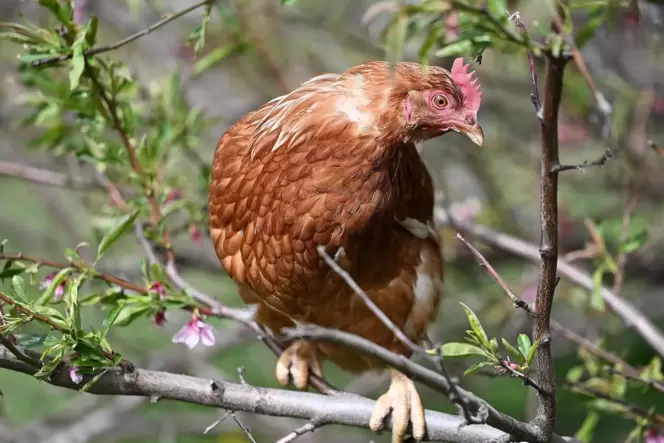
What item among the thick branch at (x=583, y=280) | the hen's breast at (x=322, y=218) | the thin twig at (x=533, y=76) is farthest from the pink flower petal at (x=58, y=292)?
the thick branch at (x=583, y=280)

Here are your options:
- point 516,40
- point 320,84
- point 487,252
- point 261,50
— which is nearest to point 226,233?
point 320,84

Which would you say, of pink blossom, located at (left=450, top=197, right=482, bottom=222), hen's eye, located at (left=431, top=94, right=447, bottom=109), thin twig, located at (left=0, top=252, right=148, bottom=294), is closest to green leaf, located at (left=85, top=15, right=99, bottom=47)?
thin twig, located at (left=0, top=252, right=148, bottom=294)

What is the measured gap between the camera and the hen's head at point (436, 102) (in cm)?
213

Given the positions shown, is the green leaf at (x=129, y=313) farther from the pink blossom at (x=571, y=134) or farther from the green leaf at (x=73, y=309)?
the pink blossom at (x=571, y=134)

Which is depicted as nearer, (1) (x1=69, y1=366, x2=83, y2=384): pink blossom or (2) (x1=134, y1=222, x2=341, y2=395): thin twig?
(1) (x1=69, y1=366, x2=83, y2=384): pink blossom

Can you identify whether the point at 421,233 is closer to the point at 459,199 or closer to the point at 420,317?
the point at 420,317

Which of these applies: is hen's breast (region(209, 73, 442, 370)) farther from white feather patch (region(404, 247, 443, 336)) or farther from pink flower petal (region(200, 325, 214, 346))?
pink flower petal (region(200, 325, 214, 346))

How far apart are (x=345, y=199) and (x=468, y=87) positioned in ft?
1.46

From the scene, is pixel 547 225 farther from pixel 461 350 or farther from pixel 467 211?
pixel 467 211

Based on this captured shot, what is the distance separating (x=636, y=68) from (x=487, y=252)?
4.80 ft

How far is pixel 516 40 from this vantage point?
1.44m

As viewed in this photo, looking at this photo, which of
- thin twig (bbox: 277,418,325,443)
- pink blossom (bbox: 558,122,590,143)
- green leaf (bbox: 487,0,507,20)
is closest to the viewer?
green leaf (bbox: 487,0,507,20)

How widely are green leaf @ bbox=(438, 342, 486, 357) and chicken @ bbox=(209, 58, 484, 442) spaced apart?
1.04 feet

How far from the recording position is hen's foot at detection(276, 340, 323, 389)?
289cm
